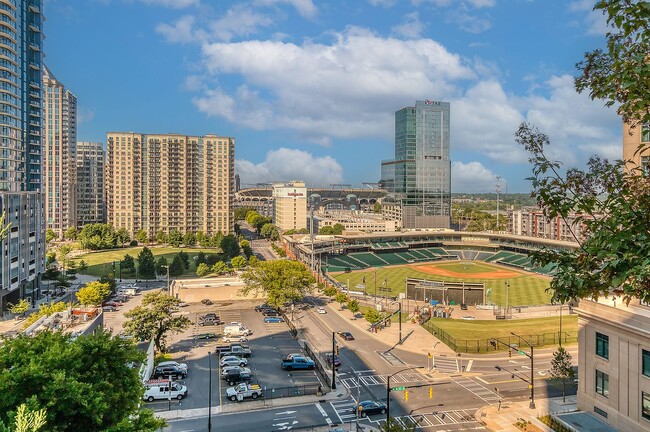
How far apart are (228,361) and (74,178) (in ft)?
457

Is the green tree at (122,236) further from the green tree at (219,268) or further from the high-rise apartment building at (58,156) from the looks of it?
the green tree at (219,268)

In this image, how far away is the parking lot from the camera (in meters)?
41.2

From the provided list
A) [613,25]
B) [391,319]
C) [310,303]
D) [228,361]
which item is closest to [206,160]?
[310,303]

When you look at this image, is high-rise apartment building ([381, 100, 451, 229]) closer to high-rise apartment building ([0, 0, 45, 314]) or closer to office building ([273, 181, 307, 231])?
office building ([273, 181, 307, 231])

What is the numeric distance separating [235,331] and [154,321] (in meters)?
11.8

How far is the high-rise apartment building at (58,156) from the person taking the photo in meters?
152

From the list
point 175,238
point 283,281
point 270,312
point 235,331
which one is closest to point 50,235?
point 175,238

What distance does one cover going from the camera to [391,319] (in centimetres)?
6838

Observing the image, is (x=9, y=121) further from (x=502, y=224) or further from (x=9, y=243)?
(x=502, y=224)

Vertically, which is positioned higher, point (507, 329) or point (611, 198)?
point (611, 198)

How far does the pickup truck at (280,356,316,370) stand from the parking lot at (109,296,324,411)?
1.50 ft

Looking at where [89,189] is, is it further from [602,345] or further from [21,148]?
[602,345]

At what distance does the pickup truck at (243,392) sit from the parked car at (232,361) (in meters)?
6.69

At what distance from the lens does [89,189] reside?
17212cm
